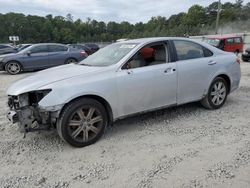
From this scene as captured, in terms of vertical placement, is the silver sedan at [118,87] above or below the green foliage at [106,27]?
below

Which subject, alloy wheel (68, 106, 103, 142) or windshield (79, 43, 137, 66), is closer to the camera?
alloy wheel (68, 106, 103, 142)

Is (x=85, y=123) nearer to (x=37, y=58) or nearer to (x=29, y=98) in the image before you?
(x=29, y=98)

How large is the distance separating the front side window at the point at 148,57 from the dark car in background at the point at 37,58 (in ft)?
28.8

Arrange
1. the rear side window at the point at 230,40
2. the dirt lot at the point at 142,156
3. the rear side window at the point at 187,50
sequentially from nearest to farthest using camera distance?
the dirt lot at the point at 142,156, the rear side window at the point at 187,50, the rear side window at the point at 230,40

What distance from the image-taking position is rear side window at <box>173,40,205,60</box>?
495cm

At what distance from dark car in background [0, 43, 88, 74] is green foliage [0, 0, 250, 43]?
4368cm

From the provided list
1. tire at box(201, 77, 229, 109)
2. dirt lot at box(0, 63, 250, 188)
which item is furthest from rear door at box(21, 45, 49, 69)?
tire at box(201, 77, 229, 109)

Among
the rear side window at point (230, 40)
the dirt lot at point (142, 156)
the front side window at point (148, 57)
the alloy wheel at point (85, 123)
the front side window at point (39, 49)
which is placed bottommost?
the dirt lot at point (142, 156)

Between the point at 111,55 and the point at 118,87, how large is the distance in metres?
0.87

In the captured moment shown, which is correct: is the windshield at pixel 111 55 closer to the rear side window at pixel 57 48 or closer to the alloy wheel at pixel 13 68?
the alloy wheel at pixel 13 68

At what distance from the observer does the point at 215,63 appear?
5312 millimetres

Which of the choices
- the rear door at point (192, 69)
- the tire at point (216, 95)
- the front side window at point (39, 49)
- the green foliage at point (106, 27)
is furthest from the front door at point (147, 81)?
the green foliage at point (106, 27)

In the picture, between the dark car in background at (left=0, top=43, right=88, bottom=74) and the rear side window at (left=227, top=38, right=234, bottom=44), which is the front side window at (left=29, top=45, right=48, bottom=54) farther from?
the rear side window at (left=227, top=38, right=234, bottom=44)

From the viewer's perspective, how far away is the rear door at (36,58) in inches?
482
